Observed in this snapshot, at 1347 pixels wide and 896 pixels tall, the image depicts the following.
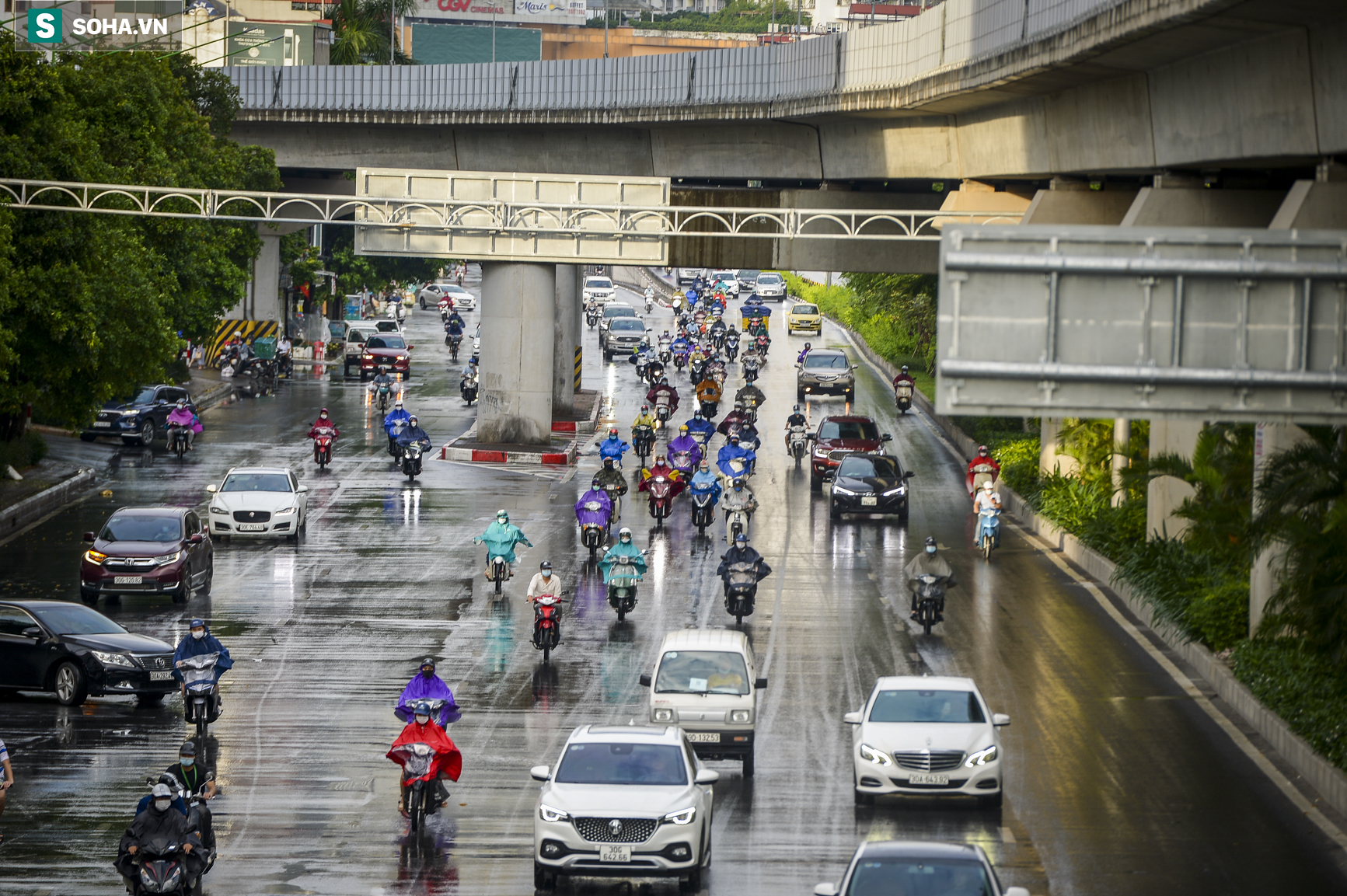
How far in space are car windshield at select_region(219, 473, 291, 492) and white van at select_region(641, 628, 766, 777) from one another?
17.0 meters

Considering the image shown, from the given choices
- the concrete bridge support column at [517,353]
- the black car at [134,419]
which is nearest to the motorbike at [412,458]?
the concrete bridge support column at [517,353]

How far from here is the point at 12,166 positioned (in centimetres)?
3478

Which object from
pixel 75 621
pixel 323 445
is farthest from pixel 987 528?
pixel 323 445

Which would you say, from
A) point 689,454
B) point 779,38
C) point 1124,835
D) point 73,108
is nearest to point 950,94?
point 689,454

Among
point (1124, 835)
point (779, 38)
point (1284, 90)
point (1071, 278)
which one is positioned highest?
point (779, 38)

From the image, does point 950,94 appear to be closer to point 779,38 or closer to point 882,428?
point 882,428

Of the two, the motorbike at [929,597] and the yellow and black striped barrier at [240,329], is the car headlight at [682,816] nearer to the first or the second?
the motorbike at [929,597]

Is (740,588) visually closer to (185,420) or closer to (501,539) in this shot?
(501,539)

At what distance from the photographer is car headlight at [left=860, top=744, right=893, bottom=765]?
17.8 m

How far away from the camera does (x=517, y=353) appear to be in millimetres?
48875

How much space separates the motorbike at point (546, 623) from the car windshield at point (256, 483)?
1210 cm

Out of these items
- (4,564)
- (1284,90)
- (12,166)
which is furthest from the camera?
(12,166)

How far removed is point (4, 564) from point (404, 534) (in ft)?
25.4

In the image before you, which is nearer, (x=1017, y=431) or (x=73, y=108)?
(x=73, y=108)
